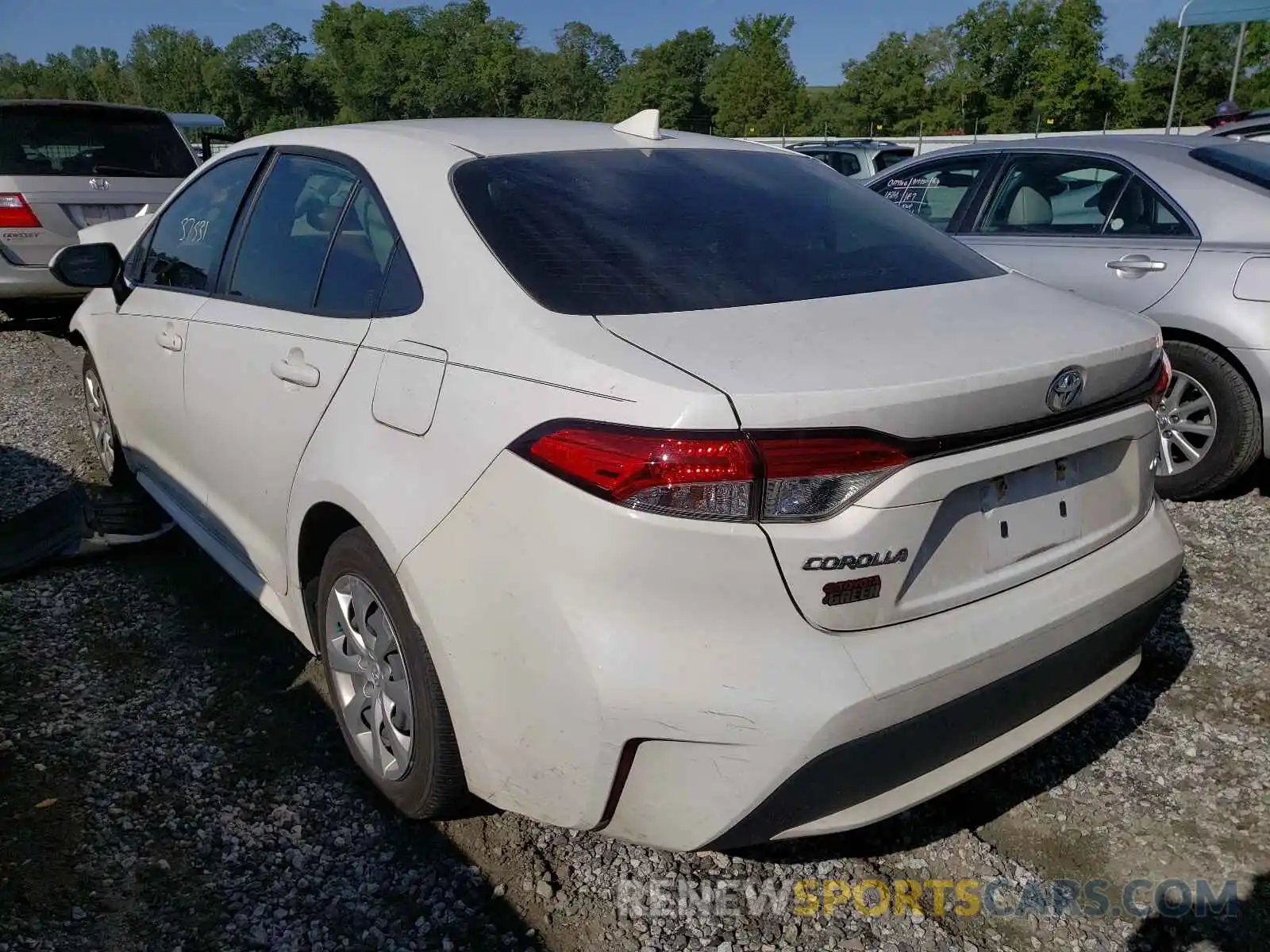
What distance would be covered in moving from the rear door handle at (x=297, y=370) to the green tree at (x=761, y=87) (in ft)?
246

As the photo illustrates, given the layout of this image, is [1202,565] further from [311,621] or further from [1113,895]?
[311,621]

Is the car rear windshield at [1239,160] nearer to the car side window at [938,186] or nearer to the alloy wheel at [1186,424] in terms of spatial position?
the alloy wheel at [1186,424]

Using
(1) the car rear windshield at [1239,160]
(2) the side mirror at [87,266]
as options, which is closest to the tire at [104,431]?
(2) the side mirror at [87,266]

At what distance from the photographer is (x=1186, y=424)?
446 centimetres

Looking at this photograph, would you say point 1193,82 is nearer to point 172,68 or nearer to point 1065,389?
point 1065,389

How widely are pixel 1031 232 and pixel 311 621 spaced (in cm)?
410

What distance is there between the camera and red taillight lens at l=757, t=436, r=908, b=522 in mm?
1694

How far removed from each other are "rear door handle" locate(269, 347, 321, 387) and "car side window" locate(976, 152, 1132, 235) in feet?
12.8

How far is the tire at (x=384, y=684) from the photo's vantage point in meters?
2.14

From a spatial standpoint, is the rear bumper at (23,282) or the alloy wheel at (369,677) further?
the rear bumper at (23,282)

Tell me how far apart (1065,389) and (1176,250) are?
9.74ft

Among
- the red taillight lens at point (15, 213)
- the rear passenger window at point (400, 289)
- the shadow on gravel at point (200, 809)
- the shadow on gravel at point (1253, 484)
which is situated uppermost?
the rear passenger window at point (400, 289)

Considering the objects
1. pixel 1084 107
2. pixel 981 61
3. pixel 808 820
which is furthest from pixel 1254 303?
pixel 981 61

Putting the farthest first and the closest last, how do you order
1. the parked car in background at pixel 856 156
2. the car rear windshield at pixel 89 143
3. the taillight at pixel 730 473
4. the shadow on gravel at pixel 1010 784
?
the parked car in background at pixel 856 156 < the car rear windshield at pixel 89 143 < the shadow on gravel at pixel 1010 784 < the taillight at pixel 730 473
